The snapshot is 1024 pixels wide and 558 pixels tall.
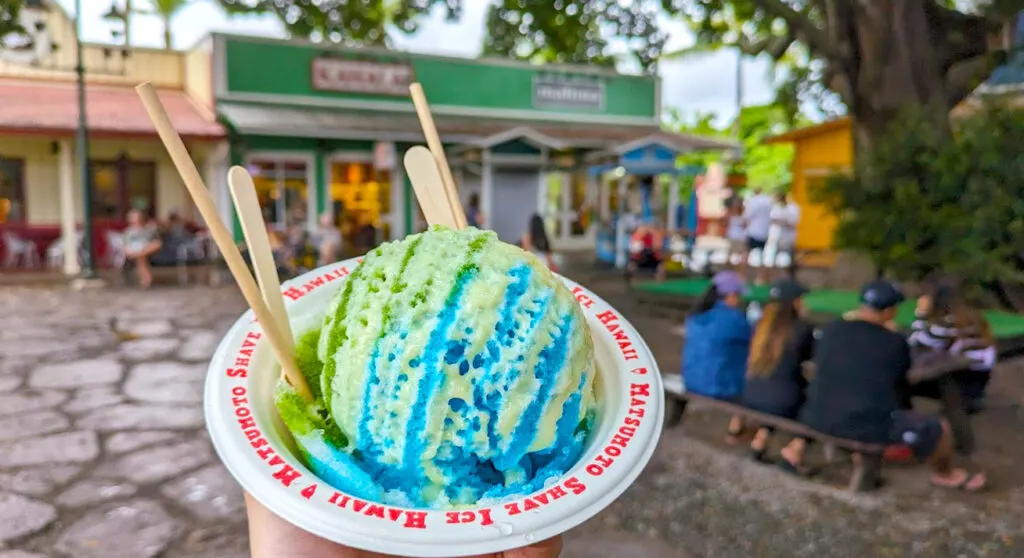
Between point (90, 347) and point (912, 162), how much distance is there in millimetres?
8203

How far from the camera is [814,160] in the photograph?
17.7 meters

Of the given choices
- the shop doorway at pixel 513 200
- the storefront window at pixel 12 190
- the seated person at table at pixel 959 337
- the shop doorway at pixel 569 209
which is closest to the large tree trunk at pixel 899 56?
the seated person at table at pixel 959 337

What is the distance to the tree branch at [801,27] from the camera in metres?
8.59

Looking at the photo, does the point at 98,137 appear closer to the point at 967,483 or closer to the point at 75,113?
the point at 75,113

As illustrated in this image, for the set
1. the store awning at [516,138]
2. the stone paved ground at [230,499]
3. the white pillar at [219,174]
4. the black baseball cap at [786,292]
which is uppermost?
the store awning at [516,138]

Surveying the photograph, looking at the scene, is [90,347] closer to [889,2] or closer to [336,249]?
[336,249]

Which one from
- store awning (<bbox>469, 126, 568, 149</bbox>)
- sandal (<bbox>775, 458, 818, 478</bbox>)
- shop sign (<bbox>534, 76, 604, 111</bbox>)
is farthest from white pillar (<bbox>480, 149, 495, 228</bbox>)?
sandal (<bbox>775, 458, 818, 478</bbox>)

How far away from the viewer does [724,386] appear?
192 inches

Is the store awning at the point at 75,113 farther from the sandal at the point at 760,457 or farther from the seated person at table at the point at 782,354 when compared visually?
the sandal at the point at 760,457

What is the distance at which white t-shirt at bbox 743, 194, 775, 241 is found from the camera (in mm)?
11938

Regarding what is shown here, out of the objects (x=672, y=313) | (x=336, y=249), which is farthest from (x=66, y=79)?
(x=672, y=313)

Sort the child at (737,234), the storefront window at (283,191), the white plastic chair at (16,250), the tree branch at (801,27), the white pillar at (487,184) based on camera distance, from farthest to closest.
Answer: the storefront window at (283,191) < the white pillar at (487,184) < the white plastic chair at (16,250) < the child at (737,234) < the tree branch at (801,27)

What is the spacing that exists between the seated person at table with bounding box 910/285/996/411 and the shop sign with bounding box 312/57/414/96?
13025 mm

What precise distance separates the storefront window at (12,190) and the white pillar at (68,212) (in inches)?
27.0
